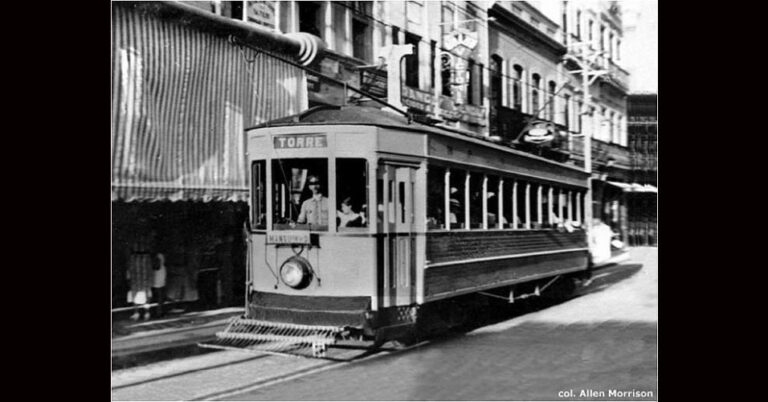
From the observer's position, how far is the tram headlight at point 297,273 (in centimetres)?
798

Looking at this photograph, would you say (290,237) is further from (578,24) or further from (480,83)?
(480,83)

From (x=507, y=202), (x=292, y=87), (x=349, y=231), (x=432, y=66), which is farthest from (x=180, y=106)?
(x=432, y=66)

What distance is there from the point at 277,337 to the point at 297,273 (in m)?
0.66

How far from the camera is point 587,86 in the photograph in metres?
10.2

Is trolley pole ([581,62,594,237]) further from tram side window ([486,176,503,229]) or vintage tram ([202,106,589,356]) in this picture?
vintage tram ([202,106,589,356])

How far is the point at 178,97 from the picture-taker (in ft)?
30.2

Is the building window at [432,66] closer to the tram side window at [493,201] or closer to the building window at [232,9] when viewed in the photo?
the tram side window at [493,201]

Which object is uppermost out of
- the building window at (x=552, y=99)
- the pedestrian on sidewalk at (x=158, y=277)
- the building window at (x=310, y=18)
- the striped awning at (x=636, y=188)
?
the building window at (x=310, y=18)

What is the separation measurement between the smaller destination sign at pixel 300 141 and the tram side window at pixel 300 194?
160mm

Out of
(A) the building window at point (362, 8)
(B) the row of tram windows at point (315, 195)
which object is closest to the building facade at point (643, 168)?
(B) the row of tram windows at point (315, 195)

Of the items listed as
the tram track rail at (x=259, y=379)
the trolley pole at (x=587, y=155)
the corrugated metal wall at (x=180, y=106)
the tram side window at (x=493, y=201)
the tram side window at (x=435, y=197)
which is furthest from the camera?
the trolley pole at (x=587, y=155)

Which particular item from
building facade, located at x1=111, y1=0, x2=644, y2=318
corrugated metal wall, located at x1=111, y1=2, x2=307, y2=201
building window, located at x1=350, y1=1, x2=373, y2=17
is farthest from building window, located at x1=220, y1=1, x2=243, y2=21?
building window, located at x1=350, y1=1, x2=373, y2=17

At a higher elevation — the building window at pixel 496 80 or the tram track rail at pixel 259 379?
the building window at pixel 496 80
